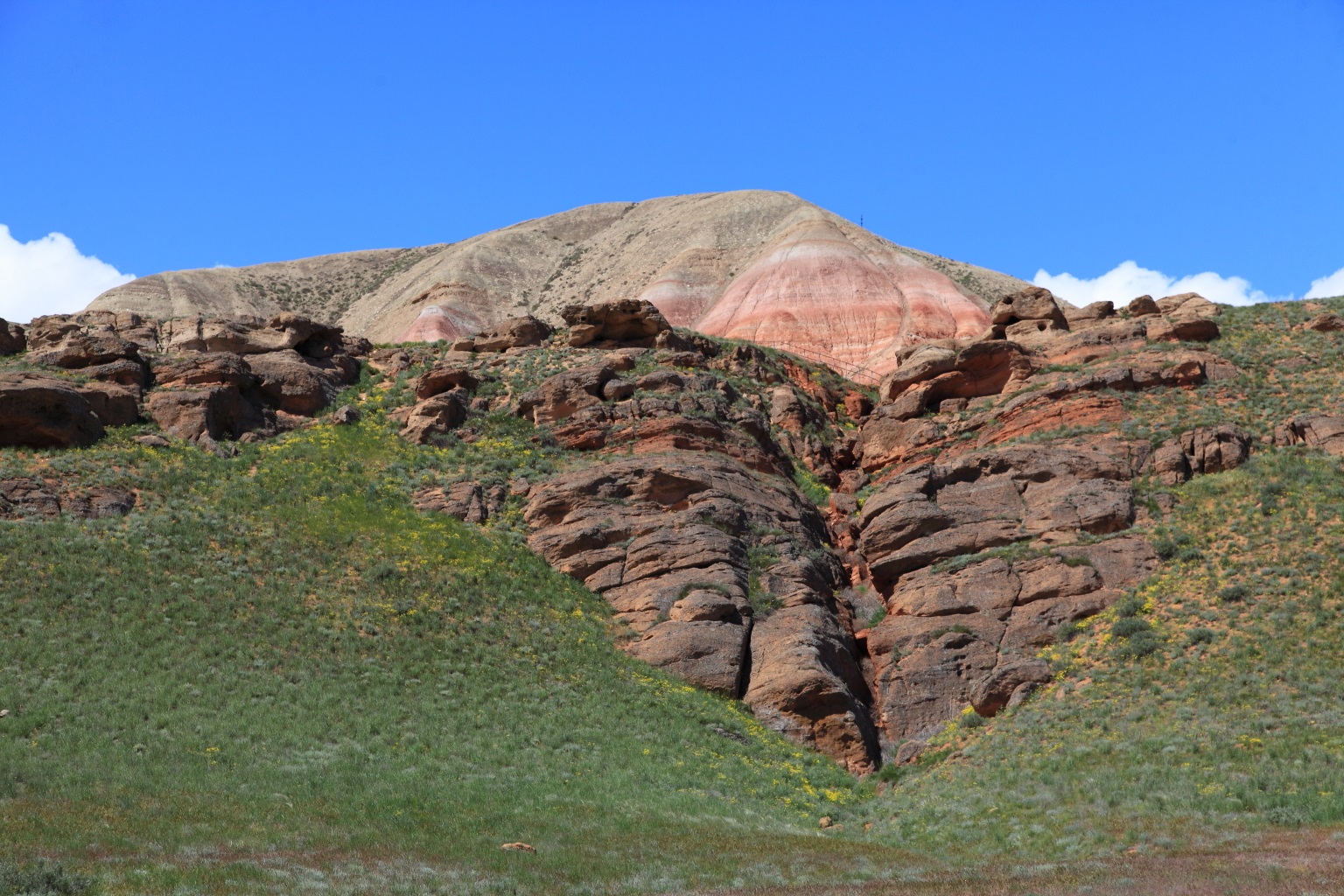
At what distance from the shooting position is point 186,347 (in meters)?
47.3

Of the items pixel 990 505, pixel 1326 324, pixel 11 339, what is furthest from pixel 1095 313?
pixel 11 339

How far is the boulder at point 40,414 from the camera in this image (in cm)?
Answer: 3772

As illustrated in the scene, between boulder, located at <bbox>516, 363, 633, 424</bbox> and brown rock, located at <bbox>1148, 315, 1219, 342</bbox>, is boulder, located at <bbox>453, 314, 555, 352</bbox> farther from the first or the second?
brown rock, located at <bbox>1148, 315, 1219, 342</bbox>

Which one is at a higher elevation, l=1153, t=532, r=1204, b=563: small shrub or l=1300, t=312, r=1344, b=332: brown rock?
l=1300, t=312, r=1344, b=332: brown rock

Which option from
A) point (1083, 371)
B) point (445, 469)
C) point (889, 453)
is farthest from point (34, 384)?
point (1083, 371)

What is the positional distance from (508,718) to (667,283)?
59.2 metres

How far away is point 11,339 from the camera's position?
46.6 m

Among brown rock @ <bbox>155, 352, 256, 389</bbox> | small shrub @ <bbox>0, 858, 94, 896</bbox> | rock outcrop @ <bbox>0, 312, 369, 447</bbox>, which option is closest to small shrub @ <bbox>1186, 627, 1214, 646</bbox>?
small shrub @ <bbox>0, 858, 94, 896</bbox>

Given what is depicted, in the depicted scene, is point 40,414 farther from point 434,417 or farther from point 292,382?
point 434,417

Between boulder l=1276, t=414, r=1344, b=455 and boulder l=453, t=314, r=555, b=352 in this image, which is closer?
boulder l=1276, t=414, r=1344, b=455

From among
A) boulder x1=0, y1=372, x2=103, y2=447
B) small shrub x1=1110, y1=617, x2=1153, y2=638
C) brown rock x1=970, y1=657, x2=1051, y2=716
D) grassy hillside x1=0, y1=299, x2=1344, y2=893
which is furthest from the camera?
boulder x1=0, y1=372, x2=103, y2=447

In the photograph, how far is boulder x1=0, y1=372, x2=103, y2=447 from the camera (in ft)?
124

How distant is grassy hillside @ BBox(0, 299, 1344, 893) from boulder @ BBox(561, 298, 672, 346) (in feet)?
35.3

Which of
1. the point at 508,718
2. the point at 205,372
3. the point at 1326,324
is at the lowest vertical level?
the point at 508,718
